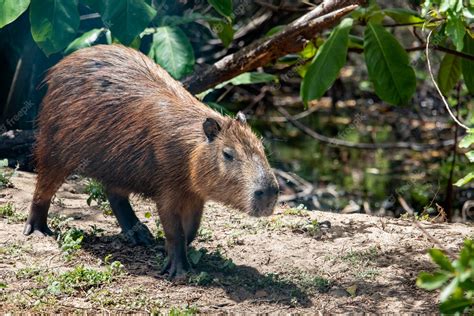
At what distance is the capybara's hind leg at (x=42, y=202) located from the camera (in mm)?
5512

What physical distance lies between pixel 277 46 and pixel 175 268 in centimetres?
225

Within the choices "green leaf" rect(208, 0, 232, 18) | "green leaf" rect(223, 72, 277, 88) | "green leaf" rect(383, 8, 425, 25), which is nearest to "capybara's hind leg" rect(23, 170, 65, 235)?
"green leaf" rect(208, 0, 232, 18)

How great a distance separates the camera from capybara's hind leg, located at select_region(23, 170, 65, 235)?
5512mm

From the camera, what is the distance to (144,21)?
5.72 meters

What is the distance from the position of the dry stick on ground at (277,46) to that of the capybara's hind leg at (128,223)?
149cm

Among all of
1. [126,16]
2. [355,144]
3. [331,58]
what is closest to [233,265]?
[331,58]

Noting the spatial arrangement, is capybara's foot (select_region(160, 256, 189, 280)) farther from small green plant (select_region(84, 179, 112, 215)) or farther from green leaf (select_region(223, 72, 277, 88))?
green leaf (select_region(223, 72, 277, 88))

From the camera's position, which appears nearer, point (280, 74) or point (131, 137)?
point (131, 137)

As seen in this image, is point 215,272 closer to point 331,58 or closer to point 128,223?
point 128,223

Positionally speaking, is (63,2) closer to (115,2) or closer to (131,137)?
(115,2)

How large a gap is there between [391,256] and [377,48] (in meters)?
1.56

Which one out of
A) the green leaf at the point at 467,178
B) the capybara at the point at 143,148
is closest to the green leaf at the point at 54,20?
the capybara at the point at 143,148

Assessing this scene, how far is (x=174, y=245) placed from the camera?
5.09 m

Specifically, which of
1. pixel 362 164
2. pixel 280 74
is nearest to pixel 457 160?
pixel 362 164
